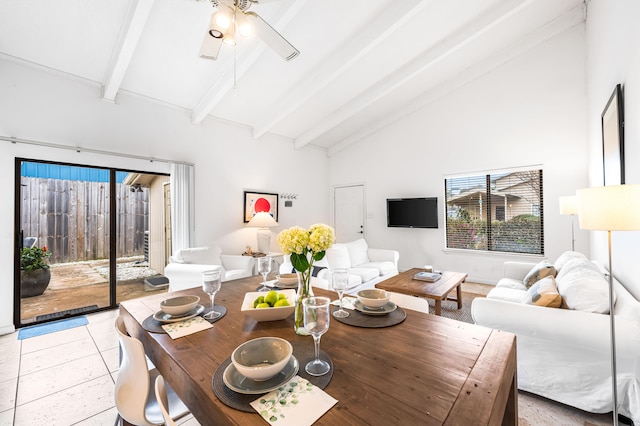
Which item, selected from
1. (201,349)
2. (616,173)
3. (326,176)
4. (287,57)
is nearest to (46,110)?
(287,57)

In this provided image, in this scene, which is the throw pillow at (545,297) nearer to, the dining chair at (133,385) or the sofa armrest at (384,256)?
the dining chair at (133,385)

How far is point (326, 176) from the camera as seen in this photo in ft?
22.1

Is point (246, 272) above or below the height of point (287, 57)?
below

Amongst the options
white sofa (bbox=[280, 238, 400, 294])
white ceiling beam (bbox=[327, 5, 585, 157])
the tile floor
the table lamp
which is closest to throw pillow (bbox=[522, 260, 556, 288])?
the tile floor

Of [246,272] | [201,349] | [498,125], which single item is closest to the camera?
[201,349]

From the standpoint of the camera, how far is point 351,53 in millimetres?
3480

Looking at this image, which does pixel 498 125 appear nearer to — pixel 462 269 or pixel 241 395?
pixel 462 269

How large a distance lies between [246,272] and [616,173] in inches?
162

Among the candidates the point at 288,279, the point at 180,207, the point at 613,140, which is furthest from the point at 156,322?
the point at 613,140

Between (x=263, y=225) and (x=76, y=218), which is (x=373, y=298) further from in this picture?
(x=76, y=218)

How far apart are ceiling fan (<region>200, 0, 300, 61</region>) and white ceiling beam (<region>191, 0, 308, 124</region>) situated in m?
0.93

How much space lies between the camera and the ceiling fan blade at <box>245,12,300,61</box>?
1924mm

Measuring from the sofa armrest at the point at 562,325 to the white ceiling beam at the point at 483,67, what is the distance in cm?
427

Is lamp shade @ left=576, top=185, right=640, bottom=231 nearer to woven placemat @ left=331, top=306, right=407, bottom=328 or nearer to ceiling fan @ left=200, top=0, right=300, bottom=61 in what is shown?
woven placemat @ left=331, top=306, right=407, bottom=328
